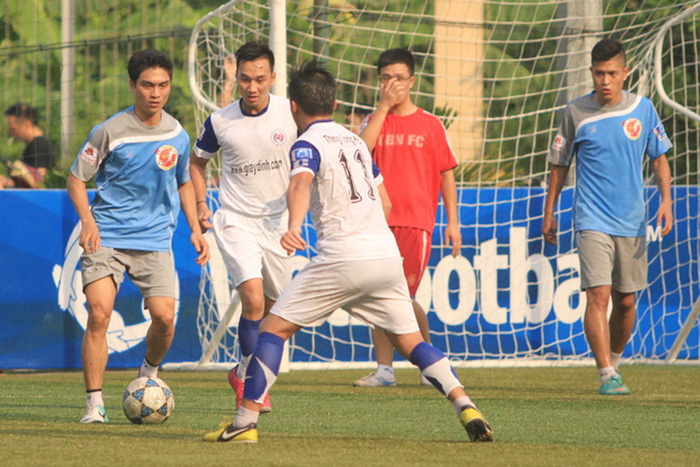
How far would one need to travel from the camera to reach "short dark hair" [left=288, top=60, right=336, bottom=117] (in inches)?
210

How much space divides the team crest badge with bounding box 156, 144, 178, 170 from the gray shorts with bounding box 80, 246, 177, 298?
49 centimetres

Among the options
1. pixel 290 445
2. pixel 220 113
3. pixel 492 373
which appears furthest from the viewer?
pixel 492 373

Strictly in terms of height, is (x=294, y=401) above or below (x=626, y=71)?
below

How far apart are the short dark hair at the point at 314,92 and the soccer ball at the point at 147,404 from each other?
172cm

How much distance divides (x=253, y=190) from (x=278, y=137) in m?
0.34

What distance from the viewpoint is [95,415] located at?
605 cm

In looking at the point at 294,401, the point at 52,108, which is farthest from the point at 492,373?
the point at 52,108

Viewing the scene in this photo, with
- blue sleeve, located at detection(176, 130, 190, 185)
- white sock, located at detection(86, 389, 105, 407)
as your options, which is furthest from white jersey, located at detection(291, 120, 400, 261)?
white sock, located at detection(86, 389, 105, 407)

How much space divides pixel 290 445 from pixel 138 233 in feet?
5.98

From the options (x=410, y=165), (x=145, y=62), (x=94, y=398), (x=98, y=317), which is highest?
(x=145, y=62)

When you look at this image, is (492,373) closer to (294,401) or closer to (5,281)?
(294,401)

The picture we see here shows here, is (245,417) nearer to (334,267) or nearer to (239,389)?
(334,267)

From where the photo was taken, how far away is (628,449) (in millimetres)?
5203

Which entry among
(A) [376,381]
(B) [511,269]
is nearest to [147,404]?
(A) [376,381]
